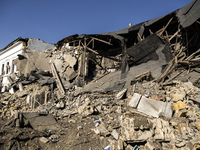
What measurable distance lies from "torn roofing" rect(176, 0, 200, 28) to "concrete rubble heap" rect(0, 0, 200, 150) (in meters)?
0.04

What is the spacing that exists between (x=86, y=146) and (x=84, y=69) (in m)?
7.00

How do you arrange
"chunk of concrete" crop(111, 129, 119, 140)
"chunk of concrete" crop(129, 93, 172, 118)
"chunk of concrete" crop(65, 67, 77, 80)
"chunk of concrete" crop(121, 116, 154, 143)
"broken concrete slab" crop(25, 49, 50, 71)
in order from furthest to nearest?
"broken concrete slab" crop(25, 49, 50, 71), "chunk of concrete" crop(65, 67, 77, 80), "chunk of concrete" crop(129, 93, 172, 118), "chunk of concrete" crop(111, 129, 119, 140), "chunk of concrete" crop(121, 116, 154, 143)

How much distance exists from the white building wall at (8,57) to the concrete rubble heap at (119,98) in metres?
5.45

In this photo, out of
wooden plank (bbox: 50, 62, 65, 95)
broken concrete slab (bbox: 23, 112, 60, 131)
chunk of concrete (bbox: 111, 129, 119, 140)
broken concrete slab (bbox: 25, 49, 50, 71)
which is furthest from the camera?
broken concrete slab (bbox: 25, 49, 50, 71)

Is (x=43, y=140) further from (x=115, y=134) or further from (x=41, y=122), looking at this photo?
(x=115, y=134)

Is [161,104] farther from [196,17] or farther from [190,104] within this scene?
[196,17]

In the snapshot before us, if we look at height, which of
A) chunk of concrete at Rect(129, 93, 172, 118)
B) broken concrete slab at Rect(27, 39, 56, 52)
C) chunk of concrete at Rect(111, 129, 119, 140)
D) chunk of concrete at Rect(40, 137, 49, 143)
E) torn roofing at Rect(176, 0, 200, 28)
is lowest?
chunk of concrete at Rect(40, 137, 49, 143)

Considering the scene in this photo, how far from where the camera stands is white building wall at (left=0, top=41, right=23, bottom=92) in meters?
16.2

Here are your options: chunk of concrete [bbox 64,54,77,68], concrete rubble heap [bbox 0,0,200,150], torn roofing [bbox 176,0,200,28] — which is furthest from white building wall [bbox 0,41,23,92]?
torn roofing [bbox 176,0,200,28]

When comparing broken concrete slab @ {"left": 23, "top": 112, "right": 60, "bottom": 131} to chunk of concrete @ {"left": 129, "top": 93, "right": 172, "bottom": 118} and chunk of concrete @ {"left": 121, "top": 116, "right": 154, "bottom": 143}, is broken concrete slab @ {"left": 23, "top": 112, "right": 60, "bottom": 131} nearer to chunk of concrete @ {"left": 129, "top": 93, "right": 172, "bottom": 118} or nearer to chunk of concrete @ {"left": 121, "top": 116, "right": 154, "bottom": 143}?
chunk of concrete @ {"left": 121, "top": 116, "right": 154, "bottom": 143}

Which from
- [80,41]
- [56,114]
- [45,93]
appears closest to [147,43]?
[80,41]

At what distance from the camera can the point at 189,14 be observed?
22.2 ft

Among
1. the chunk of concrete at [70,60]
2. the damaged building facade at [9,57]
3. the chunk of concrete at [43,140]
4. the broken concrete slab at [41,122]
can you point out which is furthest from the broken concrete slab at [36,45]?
the chunk of concrete at [43,140]

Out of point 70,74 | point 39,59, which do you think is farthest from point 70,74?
point 39,59
